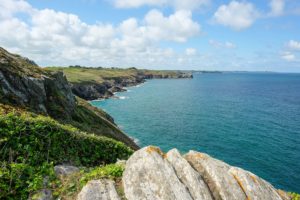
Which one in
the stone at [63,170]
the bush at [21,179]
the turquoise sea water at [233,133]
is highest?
the bush at [21,179]

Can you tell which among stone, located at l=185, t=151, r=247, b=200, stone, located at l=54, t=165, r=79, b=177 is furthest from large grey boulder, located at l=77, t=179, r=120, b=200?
stone, located at l=185, t=151, r=247, b=200

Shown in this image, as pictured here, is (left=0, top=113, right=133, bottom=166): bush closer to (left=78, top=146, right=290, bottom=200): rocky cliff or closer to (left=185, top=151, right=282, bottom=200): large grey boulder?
(left=78, top=146, right=290, bottom=200): rocky cliff

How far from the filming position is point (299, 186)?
47.4m

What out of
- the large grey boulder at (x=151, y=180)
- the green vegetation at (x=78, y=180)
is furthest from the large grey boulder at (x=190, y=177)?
the green vegetation at (x=78, y=180)

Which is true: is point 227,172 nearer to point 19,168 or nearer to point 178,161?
point 178,161

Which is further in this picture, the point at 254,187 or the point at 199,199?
the point at 254,187

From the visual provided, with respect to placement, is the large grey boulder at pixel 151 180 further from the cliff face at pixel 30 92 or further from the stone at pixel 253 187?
the cliff face at pixel 30 92

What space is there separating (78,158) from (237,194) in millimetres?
11120

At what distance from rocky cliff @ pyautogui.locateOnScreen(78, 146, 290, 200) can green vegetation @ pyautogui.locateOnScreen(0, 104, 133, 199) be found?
119 centimetres

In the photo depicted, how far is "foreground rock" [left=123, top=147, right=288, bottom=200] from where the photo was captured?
12.0 metres

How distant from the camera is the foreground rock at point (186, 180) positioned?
11977 millimetres

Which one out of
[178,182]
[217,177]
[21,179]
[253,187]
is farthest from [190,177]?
[21,179]

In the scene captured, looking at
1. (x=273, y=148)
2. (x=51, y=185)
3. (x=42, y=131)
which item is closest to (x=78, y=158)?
(x=42, y=131)

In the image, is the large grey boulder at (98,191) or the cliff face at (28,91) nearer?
the large grey boulder at (98,191)
